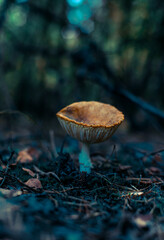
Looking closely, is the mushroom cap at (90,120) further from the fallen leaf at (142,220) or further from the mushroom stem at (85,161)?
the fallen leaf at (142,220)

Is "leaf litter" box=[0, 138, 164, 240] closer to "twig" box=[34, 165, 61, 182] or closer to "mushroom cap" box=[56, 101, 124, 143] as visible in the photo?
"twig" box=[34, 165, 61, 182]

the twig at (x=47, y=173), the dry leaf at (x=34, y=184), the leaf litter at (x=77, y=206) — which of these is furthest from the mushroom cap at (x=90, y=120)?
the dry leaf at (x=34, y=184)

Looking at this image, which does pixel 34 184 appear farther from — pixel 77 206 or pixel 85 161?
pixel 85 161

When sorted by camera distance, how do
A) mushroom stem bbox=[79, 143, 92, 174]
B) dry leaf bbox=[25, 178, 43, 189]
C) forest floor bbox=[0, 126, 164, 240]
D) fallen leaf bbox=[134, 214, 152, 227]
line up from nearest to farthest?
forest floor bbox=[0, 126, 164, 240] < fallen leaf bbox=[134, 214, 152, 227] < dry leaf bbox=[25, 178, 43, 189] < mushroom stem bbox=[79, 143, 92, 174]

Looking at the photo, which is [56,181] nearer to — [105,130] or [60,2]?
[105,130]

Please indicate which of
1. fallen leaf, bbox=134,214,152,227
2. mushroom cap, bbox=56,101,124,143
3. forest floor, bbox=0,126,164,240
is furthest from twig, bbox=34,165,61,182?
fallen leaf, bbox=134,214,152,227

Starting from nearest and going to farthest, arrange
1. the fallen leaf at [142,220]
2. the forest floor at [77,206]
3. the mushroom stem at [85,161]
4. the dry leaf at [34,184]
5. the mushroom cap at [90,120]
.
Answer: the forest floor at [77,206] → the fallen leaf at [142,220] → the dry leaf at [34,184] → the mushroom cap at [90,120] → the mushroom stem at [85,161]

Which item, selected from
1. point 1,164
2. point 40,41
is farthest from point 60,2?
point 1,164
